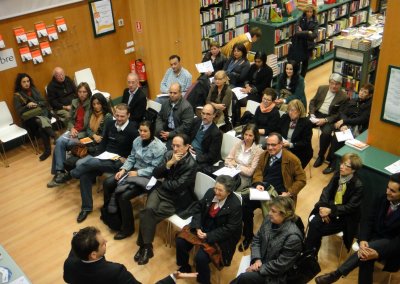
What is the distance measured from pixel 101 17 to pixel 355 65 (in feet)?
15.9

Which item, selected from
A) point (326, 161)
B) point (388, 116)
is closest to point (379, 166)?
point (388, 116)

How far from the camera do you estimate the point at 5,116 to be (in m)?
6.83

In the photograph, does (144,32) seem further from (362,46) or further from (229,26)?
(362,46)

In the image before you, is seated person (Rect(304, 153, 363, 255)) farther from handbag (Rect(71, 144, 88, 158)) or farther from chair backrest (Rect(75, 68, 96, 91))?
chair backrest (Rect(75, 68, 96, 91))

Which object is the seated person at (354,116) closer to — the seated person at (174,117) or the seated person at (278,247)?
the seated person at (174,117)

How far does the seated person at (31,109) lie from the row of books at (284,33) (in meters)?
4.98

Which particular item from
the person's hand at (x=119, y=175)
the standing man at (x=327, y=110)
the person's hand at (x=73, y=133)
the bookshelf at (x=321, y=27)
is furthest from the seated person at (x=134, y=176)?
the bookshelf at (x=321, y=27)

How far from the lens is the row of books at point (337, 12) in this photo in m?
10.0

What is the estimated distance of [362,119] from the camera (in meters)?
5.80

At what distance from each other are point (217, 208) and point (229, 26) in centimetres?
640

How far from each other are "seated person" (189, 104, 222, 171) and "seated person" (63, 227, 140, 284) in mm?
2279

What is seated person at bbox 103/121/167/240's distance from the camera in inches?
196

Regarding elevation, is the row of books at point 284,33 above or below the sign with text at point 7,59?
below

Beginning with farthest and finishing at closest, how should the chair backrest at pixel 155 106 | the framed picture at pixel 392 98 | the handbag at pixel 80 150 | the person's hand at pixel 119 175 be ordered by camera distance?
the chair backrest at pixel 155 106 < the handbag at pixel 80 150 < the person's hand at pixel 119 175 < the framed picture at pixel 392 98
